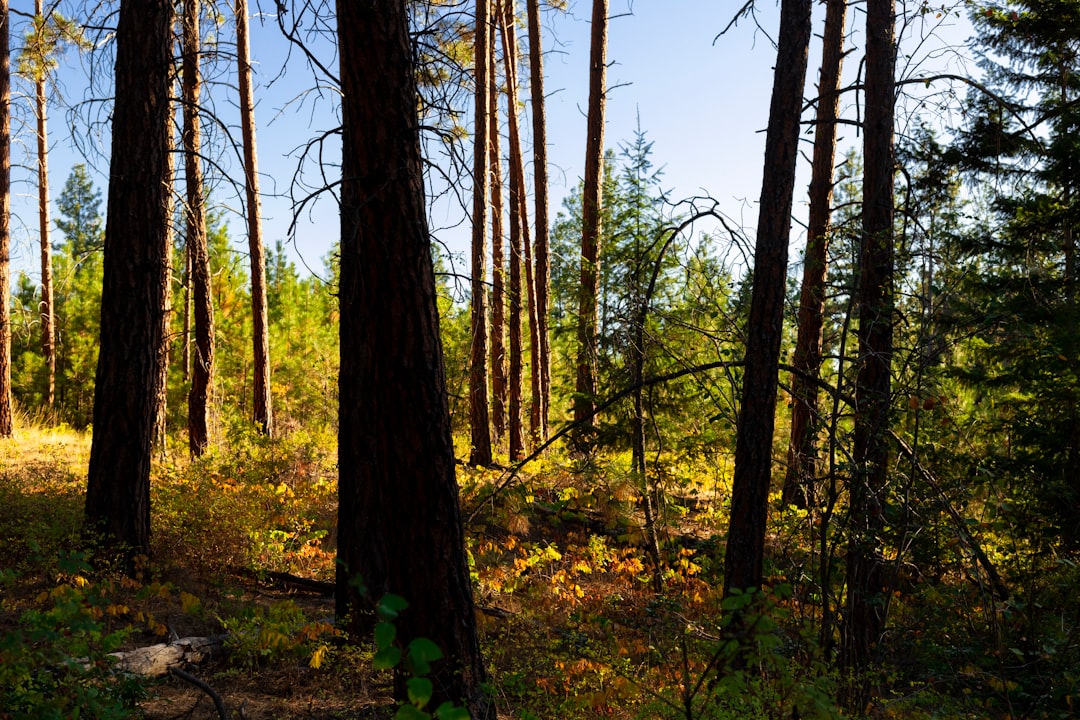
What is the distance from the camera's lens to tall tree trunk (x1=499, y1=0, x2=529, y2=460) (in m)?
14.0

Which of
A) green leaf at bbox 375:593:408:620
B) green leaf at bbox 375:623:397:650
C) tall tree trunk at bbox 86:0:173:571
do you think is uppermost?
tall tree trunk at bbox 86:0:173:571

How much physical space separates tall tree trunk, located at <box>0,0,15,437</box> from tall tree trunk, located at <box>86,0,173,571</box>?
1031 centimetres

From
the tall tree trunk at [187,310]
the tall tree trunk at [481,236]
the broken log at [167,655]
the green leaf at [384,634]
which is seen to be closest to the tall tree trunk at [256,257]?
the tall tree trunk at [187,310]

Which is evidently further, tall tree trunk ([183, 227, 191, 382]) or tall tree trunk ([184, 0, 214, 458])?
tall tree trunk ([183, 227, 191, 382])

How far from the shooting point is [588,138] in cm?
1303

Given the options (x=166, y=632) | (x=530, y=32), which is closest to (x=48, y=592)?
(x=166, y=632)

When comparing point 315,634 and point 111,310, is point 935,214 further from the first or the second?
point 111,310

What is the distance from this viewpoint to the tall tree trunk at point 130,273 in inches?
244

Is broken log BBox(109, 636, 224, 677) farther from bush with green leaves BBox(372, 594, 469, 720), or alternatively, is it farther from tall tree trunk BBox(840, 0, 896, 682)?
tall tree trunk BBox(840, 0, 896, 682)

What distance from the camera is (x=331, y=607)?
6.63m

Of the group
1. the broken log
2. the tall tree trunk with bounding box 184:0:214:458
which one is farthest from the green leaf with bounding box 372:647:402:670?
the tall tree trunk with bounding box 184:0:214:458

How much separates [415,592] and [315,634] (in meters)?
1.98

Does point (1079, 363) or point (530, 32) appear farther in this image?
point (530, 32)

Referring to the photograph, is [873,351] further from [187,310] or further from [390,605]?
[187,310]
